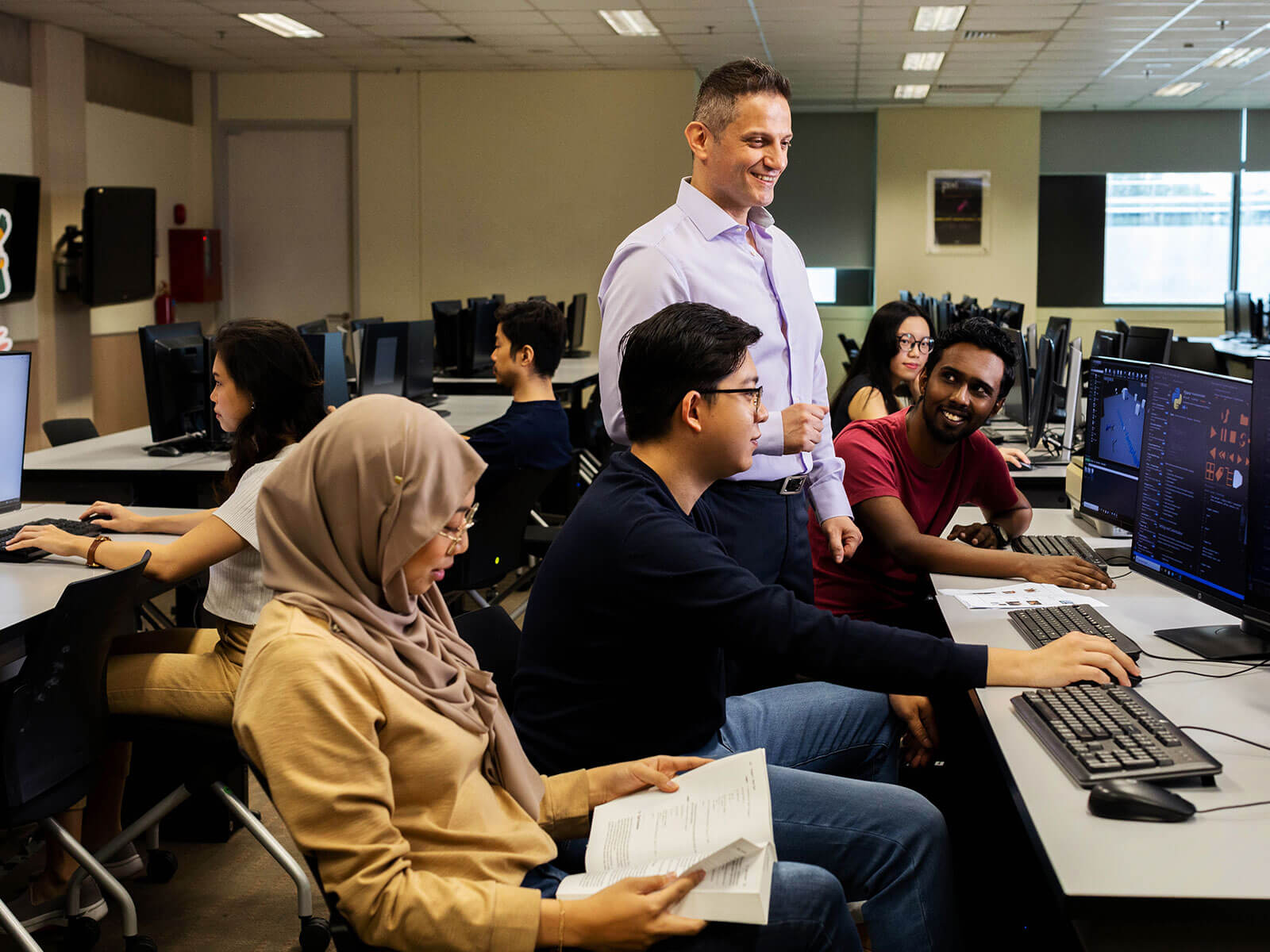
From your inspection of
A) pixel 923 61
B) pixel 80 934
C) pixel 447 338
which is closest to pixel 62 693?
pixel 80 934

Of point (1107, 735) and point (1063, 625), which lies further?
point (1063, 625)

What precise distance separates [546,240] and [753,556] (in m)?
8.17

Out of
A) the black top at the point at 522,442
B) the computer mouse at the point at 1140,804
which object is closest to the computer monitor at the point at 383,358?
the black top at the point at 522,442

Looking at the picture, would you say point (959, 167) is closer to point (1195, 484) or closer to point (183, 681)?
point (1195, 484)

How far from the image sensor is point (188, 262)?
9547 millimetres

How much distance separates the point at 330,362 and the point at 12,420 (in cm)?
175

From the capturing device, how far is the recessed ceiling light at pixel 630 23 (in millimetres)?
7668

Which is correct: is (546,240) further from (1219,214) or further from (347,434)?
(347,434)

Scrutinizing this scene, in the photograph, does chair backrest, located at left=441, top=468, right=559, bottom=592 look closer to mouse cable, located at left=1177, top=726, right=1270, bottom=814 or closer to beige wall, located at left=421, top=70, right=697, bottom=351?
mouse cable, located at left=1177, top=726, right=1270, bottom=814

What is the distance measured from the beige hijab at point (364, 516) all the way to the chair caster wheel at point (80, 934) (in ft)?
4.53

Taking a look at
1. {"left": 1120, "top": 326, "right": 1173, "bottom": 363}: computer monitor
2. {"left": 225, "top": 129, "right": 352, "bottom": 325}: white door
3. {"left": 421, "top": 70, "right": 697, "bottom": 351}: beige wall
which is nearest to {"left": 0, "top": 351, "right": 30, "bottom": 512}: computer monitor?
{"left": 1120, "top": 326, "right": 1173, "bottom": 363}: computer monitor

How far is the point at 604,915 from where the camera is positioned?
1.24m

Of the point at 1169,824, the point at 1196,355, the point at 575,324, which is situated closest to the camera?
the point at 1169,824

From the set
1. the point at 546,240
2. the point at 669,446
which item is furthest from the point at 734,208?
the point at 546,240
